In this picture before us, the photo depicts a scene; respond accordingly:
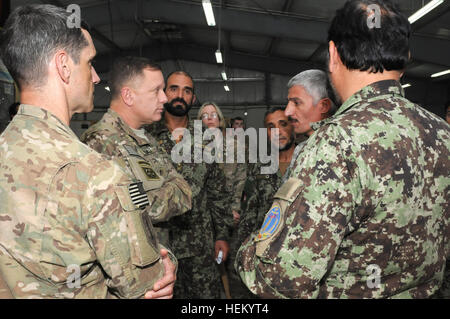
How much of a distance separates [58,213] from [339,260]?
848mm

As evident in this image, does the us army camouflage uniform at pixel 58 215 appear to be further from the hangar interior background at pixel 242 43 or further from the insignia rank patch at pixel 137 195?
the hangar interior background at pixel 242 43

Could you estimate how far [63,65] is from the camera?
44.3 inches

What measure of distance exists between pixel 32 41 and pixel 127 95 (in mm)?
1046

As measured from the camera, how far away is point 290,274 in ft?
3.41

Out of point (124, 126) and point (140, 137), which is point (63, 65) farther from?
point (140, 137)

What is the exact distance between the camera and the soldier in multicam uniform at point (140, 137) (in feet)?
5.98

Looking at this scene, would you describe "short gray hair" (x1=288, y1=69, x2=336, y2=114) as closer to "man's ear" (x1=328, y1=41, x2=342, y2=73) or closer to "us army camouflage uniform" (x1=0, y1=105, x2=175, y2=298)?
"man's ear" (x1=328, y1=41, x2=342, y2=73)

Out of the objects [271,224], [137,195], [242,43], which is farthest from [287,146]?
[242,43]

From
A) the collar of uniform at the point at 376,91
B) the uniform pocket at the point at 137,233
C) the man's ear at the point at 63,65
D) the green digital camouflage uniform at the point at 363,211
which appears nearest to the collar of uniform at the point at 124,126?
the man's ear at the point at 63,65

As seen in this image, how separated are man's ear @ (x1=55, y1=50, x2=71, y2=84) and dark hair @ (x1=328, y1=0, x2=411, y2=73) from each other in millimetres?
905

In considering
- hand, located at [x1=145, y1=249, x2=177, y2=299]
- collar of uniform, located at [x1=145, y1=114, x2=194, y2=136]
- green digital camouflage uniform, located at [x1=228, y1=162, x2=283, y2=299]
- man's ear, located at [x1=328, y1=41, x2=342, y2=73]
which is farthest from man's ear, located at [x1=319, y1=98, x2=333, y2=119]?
hand, located at [x1=145, y1=249, x2=177, y2=299]

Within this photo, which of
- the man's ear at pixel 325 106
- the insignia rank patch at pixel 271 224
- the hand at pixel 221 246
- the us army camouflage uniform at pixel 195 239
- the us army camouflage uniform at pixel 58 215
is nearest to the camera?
the us army camouflage uniform at pixel 58 215

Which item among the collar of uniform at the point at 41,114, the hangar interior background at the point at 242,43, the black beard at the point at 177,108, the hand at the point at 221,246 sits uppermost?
the hangar interior background at the point at 242,43

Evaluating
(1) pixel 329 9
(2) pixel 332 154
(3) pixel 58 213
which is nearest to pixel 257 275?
(2) pixel 332 154
